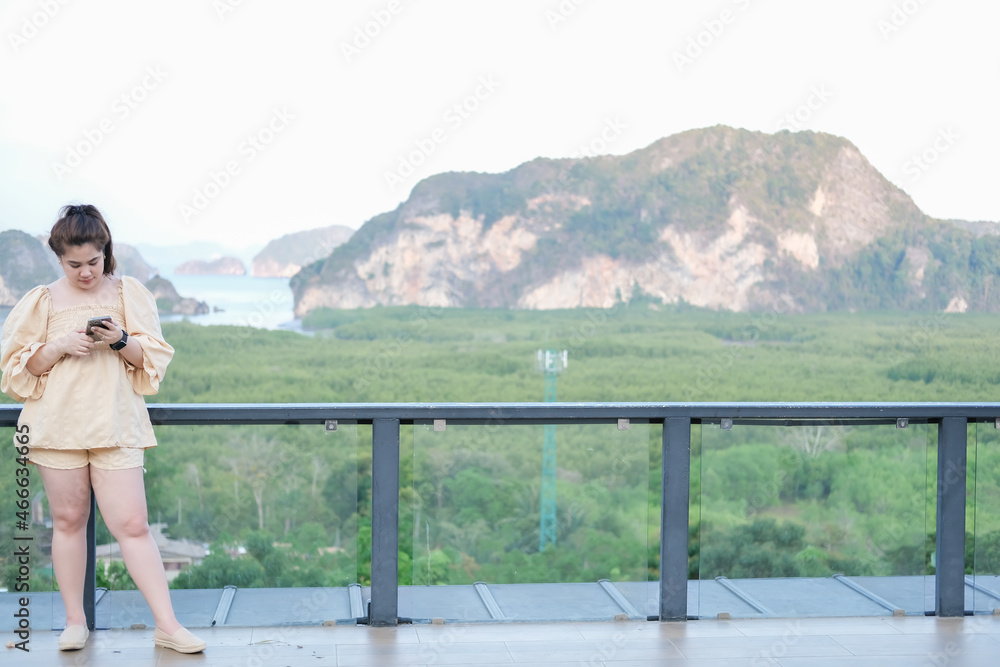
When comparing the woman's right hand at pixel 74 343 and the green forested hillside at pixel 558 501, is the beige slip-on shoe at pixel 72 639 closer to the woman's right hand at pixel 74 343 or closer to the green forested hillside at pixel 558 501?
the green forested hillside at pixel 558 501

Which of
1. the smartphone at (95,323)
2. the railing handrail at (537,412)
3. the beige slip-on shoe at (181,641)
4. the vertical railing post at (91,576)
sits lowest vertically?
the beige slip-on shoe at (181,641)

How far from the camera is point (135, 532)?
2.39 meters

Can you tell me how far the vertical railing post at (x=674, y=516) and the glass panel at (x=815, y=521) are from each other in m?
0.07

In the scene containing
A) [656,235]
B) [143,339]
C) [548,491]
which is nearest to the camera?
[143,339]

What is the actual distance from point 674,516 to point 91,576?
5.86ft

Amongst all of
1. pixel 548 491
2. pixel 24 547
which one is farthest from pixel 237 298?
pixel 548 491

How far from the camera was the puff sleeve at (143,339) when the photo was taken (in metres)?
2.33

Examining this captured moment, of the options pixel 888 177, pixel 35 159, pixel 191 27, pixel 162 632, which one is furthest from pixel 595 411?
pixel 888 177

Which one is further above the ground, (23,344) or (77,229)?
(77,229)

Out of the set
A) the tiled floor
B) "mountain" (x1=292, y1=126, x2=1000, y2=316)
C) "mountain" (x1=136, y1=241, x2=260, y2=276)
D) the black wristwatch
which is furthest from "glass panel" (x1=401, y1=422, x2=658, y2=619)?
"mountain" (x1=292, y1=126, x2=1000, y2=316)

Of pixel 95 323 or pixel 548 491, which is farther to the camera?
pixel 548 491

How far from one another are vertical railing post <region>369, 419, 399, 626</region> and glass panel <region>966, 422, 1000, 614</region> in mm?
1895

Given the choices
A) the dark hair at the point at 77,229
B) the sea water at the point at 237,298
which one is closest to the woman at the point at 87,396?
the dark hair at the point at 77,229

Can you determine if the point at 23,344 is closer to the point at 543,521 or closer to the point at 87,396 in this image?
the point at 87,396
